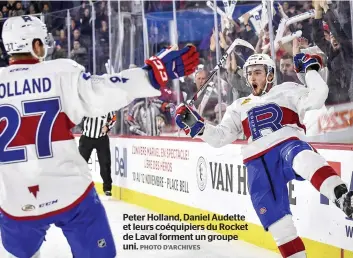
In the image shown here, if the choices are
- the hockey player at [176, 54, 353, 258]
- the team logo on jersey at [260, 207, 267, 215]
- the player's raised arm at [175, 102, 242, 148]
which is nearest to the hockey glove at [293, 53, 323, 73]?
the hockey player at [176, 54, 353, 258]

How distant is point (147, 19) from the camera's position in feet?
20.0

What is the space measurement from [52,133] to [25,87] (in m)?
0.16

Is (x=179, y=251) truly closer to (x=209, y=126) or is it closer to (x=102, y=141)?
(x=209, y=126)

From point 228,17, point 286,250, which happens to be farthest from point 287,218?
point 228,17

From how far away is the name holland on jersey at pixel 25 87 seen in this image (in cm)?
180

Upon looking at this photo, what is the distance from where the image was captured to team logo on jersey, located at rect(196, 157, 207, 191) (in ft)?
14.5

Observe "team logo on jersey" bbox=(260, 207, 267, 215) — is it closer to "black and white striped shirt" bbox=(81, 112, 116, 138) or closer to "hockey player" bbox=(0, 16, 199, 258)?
"hockey player" bbox=(0, 16, 199, 258)

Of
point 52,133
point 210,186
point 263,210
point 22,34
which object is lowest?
point 210,186

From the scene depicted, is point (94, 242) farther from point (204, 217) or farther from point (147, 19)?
point (147, 19)

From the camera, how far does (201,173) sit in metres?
4.48

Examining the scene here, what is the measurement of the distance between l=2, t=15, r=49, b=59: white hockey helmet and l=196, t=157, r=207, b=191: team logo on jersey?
2.67 metres

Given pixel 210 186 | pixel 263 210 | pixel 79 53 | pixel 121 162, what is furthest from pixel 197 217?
pixel 79 53

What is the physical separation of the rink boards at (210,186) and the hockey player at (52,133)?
152 cm

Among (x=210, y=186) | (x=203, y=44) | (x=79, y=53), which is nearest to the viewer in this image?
(x=210, y=186)
